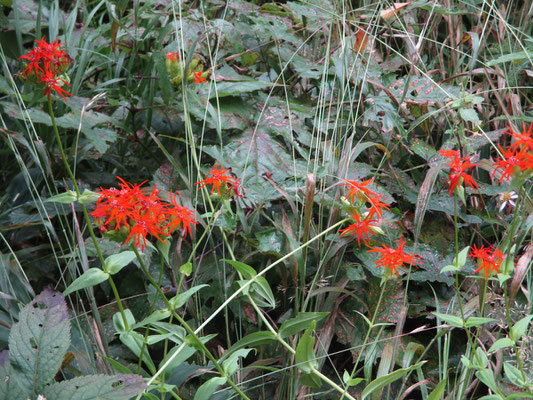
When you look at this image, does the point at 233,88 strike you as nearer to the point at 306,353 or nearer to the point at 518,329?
the point at 306,353

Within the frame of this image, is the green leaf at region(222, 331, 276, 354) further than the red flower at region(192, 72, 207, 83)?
→ No

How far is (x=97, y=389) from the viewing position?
0.87 m

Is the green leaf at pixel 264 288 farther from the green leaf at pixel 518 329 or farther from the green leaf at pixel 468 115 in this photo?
the green leaf at pixel 468 115

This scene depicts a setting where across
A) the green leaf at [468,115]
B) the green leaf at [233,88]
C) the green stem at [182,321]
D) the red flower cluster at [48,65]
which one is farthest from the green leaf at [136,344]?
the green leaf at [468,115]

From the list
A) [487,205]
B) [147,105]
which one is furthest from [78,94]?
[487,205]

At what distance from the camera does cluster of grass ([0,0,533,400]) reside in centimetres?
108

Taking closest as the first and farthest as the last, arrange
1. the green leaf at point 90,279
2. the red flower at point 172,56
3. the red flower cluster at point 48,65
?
the green leaf at point 90,279 < the red flower cluster at point 48,65 < the red flower at point 172,56

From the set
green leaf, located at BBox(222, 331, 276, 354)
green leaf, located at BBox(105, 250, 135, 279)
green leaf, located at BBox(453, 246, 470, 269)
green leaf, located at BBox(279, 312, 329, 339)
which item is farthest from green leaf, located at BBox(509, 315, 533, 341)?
green leaf, located at BBox(105, 250, 135, 279)

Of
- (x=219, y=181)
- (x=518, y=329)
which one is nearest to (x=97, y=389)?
(x=219, y=181)

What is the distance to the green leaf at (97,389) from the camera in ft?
2.84

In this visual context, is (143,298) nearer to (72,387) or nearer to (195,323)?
(195,323)

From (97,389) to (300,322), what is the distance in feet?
1.39

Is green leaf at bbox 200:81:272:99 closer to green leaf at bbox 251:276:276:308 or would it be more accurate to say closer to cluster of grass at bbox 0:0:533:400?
cluster of grass at bbox 0:0:533:400

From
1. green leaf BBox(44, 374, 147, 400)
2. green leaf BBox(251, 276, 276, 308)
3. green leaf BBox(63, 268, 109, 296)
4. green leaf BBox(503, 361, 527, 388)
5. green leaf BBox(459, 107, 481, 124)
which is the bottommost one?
green leaf BBox(503, 361, 527, 388)
